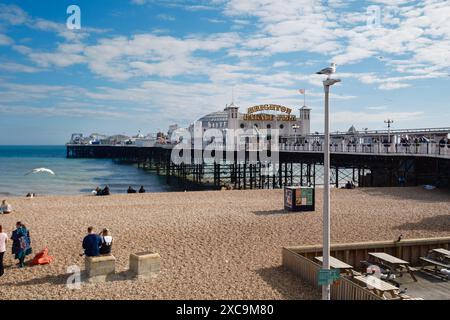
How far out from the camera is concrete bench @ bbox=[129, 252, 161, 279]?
332 inches

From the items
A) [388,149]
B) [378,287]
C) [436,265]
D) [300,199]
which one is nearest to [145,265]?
[378,287]

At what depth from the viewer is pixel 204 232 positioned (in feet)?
39.9

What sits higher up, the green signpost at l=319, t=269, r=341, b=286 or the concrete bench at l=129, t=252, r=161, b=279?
the green signpost at l=319, t=269, r=341, b=286

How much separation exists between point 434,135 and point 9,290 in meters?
30.5

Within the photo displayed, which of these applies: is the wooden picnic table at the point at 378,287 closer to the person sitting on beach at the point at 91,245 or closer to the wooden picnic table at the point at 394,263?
the wooden picnic table at the point at 394,263

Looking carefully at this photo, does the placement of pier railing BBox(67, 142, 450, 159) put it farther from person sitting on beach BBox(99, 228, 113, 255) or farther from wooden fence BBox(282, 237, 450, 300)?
person sitting on beach BBox(99, 228, 113, 255)

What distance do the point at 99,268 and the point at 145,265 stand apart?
2.94 feet

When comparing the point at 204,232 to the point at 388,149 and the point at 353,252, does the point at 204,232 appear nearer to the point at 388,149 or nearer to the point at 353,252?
the point at 353,252

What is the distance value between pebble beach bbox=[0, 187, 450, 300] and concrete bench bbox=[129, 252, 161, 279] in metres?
0.22

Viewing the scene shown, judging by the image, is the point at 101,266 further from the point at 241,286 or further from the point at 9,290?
the point at 241,286

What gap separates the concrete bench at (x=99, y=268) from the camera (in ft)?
27.1

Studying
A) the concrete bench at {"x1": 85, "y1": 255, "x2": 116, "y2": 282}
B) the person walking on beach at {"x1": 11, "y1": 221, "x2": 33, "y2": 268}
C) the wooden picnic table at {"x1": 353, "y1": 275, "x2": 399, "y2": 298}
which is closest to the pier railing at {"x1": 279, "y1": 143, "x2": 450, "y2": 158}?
the wooden picnic table at {"x1": 353, "y1": 275, "x2": 399, "y2": 298}
